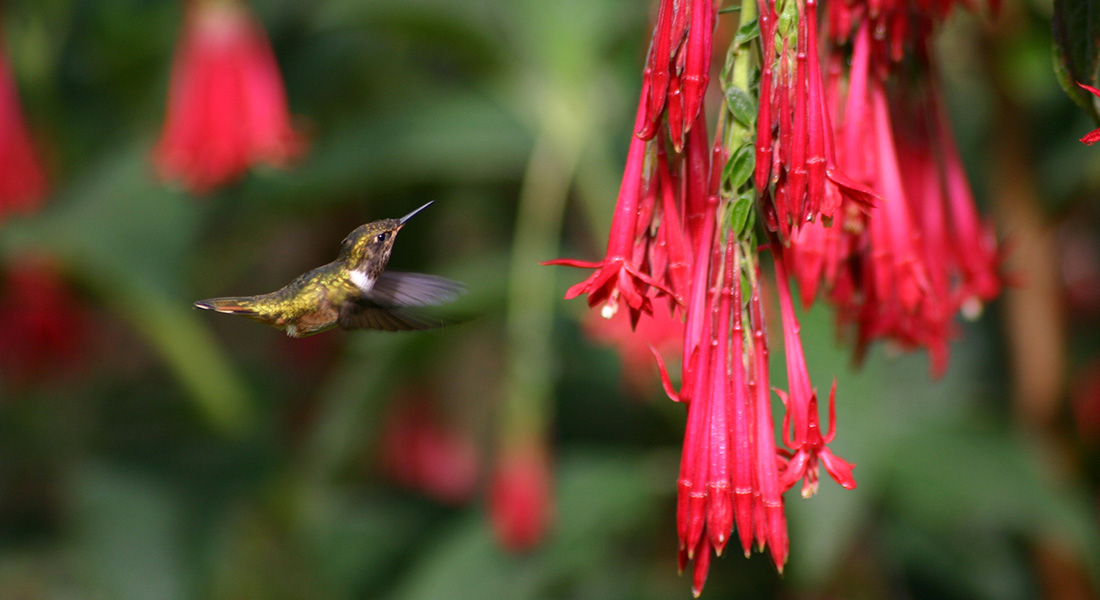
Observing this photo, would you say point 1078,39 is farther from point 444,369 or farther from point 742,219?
point 444,369

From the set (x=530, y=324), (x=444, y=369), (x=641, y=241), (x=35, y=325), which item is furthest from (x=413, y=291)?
(x=444, y=369)

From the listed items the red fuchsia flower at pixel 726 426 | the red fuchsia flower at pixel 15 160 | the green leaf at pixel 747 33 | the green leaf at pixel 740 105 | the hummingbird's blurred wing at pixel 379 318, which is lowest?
the red fuchsia flower at pixel 726 426

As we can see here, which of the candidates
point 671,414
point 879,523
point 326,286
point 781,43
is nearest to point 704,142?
point 781,43

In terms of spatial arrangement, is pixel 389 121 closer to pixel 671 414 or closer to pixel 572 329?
pixel 572 329

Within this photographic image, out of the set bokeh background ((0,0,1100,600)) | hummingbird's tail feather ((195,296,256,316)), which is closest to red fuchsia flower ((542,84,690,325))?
hummingbird's tail feather ((195,296,256,316))

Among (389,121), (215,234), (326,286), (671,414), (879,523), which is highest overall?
(389,121)

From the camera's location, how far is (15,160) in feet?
4.37

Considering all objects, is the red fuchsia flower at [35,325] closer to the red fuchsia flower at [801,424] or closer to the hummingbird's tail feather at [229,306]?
the hummingbird's tail feather at [229,306]

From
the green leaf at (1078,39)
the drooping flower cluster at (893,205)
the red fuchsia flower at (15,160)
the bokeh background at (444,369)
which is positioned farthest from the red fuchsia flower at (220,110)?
the green leaf at (1078,39)

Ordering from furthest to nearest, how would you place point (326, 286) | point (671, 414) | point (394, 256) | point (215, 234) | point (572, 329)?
1. point (215, 234)
2. point (394, 256)
3. point (572, 329)
4. point (671, 414)
5. point (326, 286)

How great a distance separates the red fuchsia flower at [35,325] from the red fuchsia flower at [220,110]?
34 cm

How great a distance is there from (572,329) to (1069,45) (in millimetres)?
909

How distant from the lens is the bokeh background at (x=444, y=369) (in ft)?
3.17

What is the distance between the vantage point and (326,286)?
2.07ft
